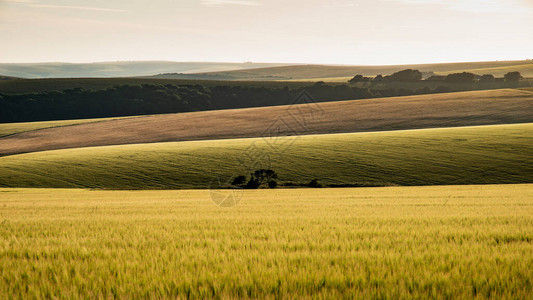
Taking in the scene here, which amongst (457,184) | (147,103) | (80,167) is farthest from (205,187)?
(147,103)

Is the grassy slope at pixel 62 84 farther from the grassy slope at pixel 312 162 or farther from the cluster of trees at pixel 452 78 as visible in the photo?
the grassy slope at pixel 312 162

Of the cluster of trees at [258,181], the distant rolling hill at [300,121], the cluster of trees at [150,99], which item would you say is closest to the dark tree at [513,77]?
the cluster of trees at [150,99]

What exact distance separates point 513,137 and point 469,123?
1430 cm

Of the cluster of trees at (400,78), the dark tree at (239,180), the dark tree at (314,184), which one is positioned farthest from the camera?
the cluster of trees at (400,78)

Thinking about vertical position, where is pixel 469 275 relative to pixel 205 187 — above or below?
above

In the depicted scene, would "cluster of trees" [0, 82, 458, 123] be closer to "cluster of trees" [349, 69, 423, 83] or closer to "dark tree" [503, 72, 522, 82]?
"cluster of trees" [349, 69, 423, 83]

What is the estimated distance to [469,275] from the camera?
4590 mm

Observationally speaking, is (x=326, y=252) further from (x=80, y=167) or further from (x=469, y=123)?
(x=469, y=123)

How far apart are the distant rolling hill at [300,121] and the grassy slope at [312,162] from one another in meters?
10.6

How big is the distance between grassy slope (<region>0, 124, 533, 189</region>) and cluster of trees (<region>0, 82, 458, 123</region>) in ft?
188

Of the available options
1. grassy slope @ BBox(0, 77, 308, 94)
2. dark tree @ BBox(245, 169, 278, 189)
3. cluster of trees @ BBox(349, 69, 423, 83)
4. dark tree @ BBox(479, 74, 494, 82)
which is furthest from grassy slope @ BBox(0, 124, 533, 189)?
grassy slope @ BBox(0, 77, 308, 94)

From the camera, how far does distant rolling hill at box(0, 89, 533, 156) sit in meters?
59.5

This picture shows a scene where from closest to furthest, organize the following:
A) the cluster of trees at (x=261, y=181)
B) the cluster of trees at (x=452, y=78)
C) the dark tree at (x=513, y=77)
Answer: the cluster of trees at (x=261, y=181), the dark tree at (x=513, y=77), the cluster of trees at (x=452, y=78)

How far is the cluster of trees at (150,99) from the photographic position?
102125 millimetres
